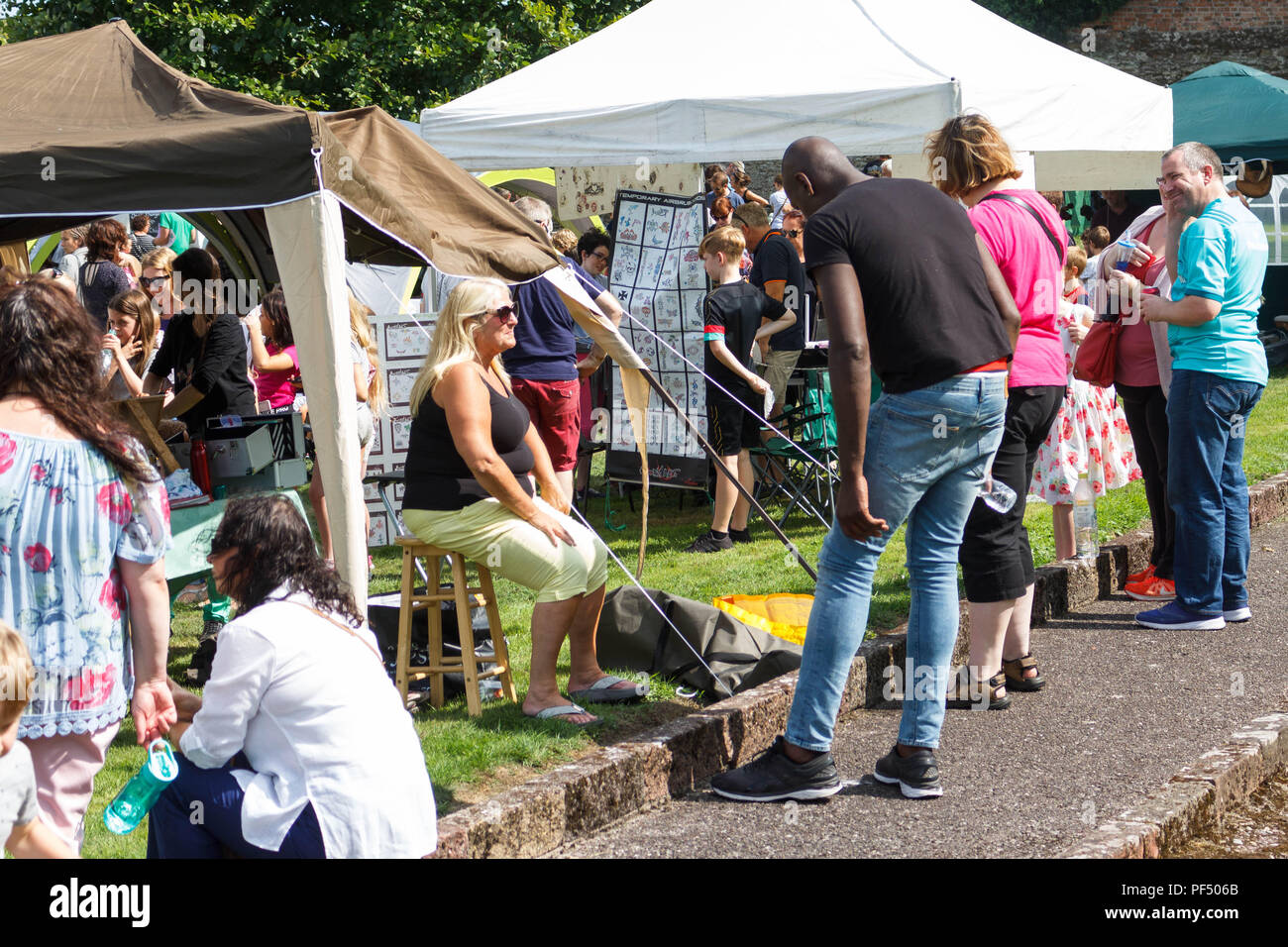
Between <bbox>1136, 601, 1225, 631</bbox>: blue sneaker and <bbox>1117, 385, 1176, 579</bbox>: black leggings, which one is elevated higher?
<bbox>1117, 385, 1176, 579</bbox>: black leggings

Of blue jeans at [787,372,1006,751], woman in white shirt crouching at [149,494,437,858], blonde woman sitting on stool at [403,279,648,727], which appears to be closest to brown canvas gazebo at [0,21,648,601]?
blonde woman sitting on stool at [403,279,648,727]

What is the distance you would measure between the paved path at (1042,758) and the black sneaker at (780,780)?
41 millimetres

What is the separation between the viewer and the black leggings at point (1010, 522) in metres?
5.24

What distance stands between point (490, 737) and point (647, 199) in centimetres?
540

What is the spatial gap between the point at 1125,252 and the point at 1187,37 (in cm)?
2432

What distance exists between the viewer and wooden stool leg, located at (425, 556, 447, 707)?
5.49 meters

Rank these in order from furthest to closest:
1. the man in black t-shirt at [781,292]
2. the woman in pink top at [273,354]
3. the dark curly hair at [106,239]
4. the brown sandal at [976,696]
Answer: the man in black t-shirt at [781,292]
the dark curly hair at [106,239]
the woman in pink top at [273,354]
the brown sandal at [976,696]

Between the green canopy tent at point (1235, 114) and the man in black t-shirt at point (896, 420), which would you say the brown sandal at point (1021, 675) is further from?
the green canopy tent at point (1235, 114)

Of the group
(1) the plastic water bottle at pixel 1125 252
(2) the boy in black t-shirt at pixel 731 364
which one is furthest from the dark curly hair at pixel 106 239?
(1) the plastic water bottle at pixel 1125 252

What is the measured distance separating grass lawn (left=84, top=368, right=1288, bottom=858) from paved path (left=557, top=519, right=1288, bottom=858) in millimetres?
427

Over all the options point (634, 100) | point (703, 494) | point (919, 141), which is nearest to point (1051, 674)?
point (919, 141)

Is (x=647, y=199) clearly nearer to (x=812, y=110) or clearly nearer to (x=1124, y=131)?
(x=812, y=110)

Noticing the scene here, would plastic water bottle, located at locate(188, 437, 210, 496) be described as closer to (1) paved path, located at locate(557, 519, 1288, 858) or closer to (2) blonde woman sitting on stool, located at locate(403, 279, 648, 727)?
(2) blonde woman sitting on stool, located at locate(403, 279, 648, 727)

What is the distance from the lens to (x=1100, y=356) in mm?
6945
